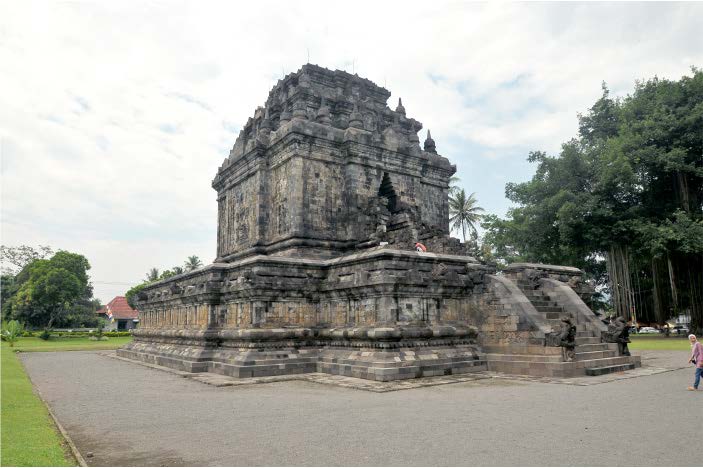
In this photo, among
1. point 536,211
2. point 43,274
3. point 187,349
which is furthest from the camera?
point 43,274

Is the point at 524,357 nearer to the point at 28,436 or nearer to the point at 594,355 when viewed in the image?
the point at 594,355

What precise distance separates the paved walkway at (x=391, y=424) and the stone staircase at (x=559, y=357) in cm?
114

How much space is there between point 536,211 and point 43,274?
165 ft

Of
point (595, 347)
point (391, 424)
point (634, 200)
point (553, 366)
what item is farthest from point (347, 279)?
point (634, 200)

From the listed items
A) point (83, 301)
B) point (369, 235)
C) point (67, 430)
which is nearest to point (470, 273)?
point (369, 235)

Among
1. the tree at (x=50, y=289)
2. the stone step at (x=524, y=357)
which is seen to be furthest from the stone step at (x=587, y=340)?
the tree at (x=50, y=289)

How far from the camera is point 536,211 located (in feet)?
104

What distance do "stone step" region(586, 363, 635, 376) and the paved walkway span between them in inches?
37.9

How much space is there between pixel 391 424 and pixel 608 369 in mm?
8433

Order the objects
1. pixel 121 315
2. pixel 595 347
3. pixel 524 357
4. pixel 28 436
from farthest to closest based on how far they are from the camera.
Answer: pixel 121 315, pixel 595 347, pixel 524 357, pixel 28 436

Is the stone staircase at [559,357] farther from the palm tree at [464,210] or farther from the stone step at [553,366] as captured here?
the palm tree at [464,210]

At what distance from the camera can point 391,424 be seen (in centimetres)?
746

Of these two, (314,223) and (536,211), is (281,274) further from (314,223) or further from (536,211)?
(536,211)

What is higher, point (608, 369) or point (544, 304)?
point (544, 304)
